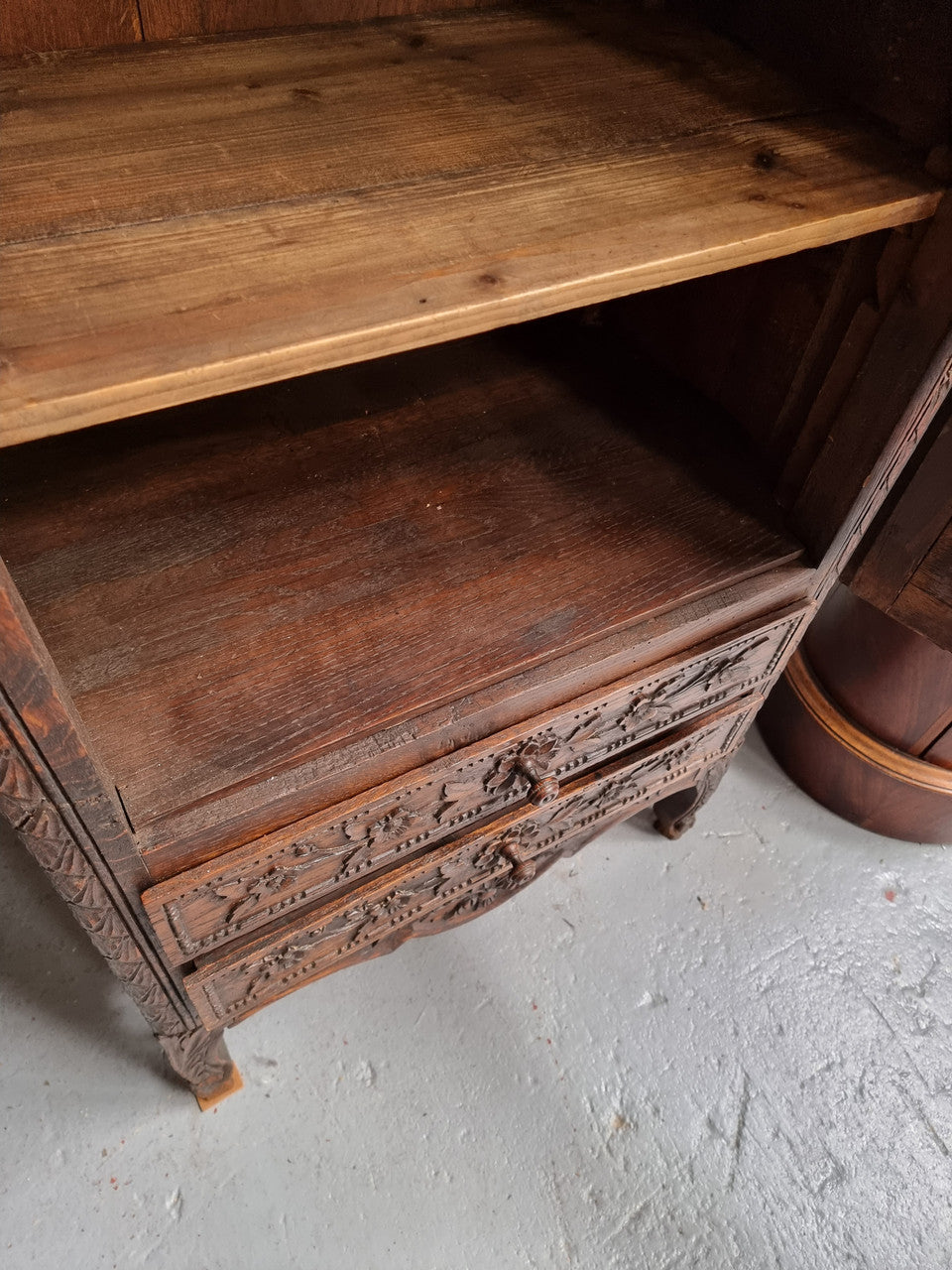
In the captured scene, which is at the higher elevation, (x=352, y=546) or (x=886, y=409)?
(x=886, y=409)

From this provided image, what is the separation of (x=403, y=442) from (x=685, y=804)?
2.37 feet

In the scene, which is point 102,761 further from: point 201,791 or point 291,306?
point 291,306

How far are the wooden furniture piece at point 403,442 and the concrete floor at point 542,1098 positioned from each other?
141 millimetres

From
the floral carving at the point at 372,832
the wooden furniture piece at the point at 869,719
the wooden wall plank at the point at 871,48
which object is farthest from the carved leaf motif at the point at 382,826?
the wooden wall plank at the point at 871,48

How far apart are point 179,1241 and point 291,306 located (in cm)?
107

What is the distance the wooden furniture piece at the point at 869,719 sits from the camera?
1280mm

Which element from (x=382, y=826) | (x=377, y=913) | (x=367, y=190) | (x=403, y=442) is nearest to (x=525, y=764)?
(x=382, y=826)

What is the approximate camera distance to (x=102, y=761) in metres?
0.70

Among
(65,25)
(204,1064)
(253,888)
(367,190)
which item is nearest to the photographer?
(367,190)

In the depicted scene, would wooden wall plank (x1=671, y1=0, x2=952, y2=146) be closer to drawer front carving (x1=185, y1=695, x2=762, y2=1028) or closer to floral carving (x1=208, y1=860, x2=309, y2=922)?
drawer front carving (x1=185, y1=695, x2=762, y2=1028)

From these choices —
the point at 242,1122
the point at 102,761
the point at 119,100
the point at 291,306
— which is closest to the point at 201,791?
the point at 102,761

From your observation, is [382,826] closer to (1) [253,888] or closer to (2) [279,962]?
(1) [253,888]

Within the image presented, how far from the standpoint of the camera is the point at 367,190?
0.57m

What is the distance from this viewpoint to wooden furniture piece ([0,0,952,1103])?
20.6 inches
